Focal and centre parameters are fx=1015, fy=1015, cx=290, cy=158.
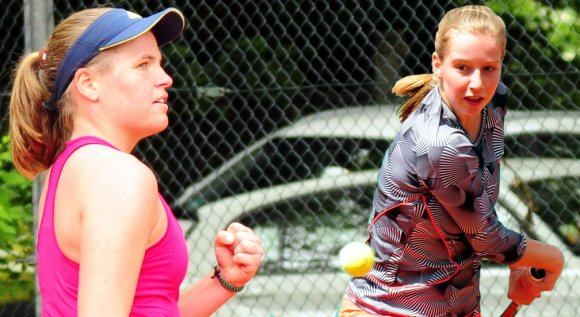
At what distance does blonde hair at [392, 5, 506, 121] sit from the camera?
298cm

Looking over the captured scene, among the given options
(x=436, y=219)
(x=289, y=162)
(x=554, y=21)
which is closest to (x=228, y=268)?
(x=436, y=219)

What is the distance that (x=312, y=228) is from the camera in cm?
543

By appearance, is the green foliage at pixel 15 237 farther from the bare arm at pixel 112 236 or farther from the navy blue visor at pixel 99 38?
the bare arm at pixel 112 236

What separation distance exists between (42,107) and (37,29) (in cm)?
308

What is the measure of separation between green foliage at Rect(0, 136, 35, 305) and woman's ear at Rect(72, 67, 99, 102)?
355cm

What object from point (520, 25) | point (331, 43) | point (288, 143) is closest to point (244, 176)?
point (288, 143)

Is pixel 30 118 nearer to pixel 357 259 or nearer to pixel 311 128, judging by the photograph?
pixel 357 259

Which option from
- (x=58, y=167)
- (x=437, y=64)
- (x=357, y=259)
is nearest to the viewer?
(x=58, y=167)

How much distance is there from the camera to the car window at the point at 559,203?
5262mm

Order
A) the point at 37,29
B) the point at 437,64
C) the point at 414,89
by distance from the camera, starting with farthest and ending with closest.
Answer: the point at 37,29, the point at 414,89, the point at 437,64

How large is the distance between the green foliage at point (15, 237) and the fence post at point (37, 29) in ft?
1.09

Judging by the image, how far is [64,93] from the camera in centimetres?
226

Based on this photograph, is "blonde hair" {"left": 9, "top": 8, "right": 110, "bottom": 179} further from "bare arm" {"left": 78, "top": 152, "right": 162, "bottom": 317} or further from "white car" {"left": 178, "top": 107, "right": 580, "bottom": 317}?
"white car" {"left": 178, "top": 107, "right": 580, "bottom": 317}

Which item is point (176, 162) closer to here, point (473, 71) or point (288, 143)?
point (288, 143)
